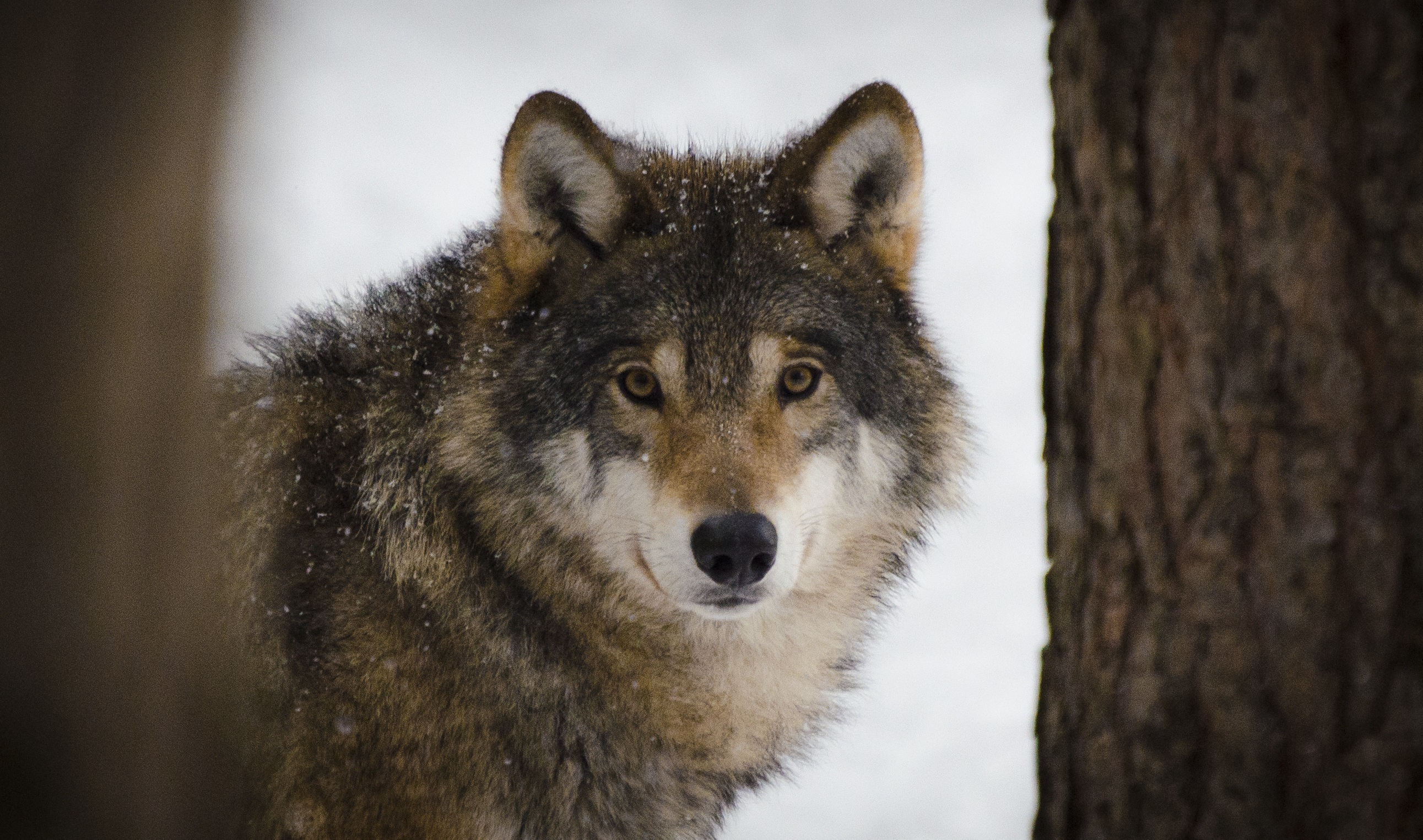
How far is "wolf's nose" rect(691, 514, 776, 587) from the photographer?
251 centimetres

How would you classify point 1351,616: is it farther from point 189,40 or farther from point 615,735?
point 189,40

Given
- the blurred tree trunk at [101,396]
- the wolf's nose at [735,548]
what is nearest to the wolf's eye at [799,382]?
the wolf's nose at [735,548]

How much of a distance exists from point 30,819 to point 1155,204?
2.20 m

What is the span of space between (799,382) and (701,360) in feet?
0.98

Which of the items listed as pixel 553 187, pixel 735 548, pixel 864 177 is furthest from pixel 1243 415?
pixel 553 187

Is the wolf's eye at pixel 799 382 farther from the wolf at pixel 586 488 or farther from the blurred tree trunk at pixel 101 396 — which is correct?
the blurred tree trunk at pixel 101 396

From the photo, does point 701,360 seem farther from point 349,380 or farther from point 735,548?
point 349,380

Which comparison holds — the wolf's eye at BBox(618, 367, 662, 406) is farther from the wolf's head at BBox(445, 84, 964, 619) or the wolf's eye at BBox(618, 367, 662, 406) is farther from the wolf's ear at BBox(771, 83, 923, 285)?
the wolf's ear at BBox(771, 83, 923, 285)

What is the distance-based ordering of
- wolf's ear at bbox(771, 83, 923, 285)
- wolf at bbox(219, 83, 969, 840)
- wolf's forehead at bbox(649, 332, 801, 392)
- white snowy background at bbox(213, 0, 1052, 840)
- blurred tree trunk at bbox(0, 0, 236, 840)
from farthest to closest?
white snowy background at bbox(213, 0, 1052, 840), wolf's ear at bbox(771, 83, 923, 285), wolf's forehead at bbox(649, 332, 801, 392), wolf at bbox(219, 83, 969, 840), blurred tree trunk at bbox(0, 0, 236, 840)

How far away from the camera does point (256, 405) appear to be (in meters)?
2.91

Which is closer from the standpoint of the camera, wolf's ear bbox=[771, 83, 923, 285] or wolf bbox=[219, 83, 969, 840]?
wolf bbox=[219, 83, 969, 840]

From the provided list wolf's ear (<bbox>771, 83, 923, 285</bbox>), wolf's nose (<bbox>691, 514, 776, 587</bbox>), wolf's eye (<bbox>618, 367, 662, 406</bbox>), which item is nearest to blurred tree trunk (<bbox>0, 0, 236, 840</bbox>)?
wolf's nose (<bbox>691, 514, 776, 587</bbox>)

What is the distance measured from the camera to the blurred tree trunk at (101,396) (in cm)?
143

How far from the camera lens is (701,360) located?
2799 millimetres
